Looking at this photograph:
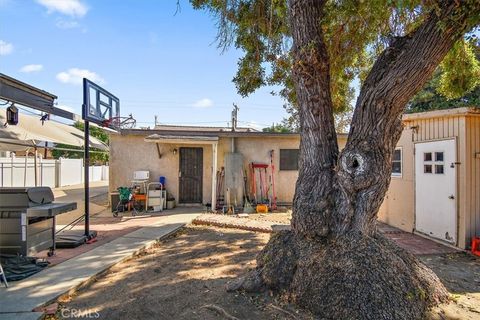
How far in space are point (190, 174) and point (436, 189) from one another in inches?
297

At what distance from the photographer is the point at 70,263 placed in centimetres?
465

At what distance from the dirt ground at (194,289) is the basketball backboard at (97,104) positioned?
9.71 feet

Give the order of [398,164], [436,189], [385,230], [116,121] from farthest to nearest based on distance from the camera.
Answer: [398,164], [385,230], [116,121], [436,189]

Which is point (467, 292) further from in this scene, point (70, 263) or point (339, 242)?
point (70, 263)

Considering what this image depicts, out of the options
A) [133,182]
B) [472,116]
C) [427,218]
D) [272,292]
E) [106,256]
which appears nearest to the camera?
[272,292]

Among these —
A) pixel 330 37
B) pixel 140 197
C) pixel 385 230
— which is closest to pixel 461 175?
pixel 385 230

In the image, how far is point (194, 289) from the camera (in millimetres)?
3760

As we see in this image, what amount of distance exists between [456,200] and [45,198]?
764 cm

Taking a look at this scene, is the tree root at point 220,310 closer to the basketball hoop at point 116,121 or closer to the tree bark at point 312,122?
the tree bark at point 312,122

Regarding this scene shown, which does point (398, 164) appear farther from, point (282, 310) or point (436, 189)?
point (282, 310)

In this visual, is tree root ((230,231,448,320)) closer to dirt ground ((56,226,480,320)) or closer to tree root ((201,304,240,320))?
dirt ground ((56,226,480,320))

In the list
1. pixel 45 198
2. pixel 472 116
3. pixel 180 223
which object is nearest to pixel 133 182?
pixel 180 223

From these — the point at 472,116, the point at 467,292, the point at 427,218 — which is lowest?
the point at 467,292

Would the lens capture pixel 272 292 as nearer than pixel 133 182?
Yes
